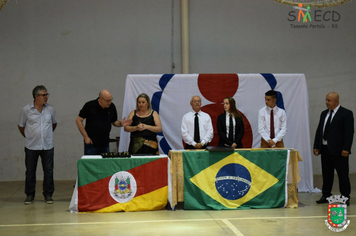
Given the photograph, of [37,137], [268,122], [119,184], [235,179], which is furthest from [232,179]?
[37,137]

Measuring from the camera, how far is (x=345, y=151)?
5.36 metres

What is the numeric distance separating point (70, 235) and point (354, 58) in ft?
21.5

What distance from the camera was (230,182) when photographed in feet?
17.1

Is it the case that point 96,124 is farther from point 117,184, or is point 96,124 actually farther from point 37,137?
point 117,184

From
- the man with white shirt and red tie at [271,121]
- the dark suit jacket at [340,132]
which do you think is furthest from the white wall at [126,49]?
the dark suit jacket at [340,132]

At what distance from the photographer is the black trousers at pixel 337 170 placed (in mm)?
5457

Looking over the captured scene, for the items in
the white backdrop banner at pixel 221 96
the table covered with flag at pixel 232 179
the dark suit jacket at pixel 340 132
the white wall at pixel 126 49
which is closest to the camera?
the table covered with flag at pixel 232 179

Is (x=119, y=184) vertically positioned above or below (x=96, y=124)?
below

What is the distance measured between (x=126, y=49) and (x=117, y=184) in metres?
3.59

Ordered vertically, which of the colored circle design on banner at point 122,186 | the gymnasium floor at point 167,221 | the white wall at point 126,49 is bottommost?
the gymnasium floor at point 167,221

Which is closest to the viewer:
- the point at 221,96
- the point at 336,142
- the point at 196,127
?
the point at 336,142

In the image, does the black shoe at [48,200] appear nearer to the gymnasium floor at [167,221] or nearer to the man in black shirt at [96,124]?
the gymnasium floor at [167,221]

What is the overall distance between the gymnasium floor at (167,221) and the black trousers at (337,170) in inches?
9.3

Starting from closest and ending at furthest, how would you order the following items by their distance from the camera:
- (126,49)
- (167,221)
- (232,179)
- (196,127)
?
1. (167,221)
2. (232,179)
3. (196,127)
4. (126,49)
